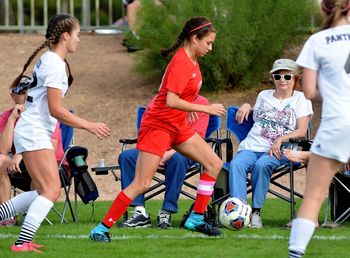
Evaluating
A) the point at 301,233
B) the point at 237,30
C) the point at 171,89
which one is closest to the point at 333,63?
the point at 301,233

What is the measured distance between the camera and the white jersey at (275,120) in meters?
10.9

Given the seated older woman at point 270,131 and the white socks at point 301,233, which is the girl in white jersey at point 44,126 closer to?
the white socks at point 301,233

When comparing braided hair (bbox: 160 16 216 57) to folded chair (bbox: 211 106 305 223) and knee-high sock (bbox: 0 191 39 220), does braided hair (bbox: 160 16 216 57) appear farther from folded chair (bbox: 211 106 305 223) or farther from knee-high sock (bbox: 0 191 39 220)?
folded chair (bbox: 211 106 305 223)

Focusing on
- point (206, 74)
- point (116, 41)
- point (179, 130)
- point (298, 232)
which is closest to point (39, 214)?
point (179, 130)

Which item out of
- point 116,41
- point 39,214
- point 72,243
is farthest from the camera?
point 116,41

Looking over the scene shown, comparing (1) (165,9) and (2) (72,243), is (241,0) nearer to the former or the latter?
(1) (165,9)

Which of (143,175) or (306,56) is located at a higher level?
(306,56)

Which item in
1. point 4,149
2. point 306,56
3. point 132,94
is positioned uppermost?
point 306,56

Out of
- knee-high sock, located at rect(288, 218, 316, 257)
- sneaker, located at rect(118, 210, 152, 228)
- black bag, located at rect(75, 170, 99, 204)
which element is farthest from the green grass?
knee-high sock, located at rect(288, 218, 316, 257)

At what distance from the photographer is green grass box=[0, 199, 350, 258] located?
28.3 feet

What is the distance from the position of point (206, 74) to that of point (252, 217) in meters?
6.59

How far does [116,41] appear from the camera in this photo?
69.3ft

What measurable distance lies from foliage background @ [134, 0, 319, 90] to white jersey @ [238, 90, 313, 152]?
5316mm

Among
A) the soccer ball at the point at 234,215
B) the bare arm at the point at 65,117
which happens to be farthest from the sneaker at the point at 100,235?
the soccer ball at the point at 234,215
